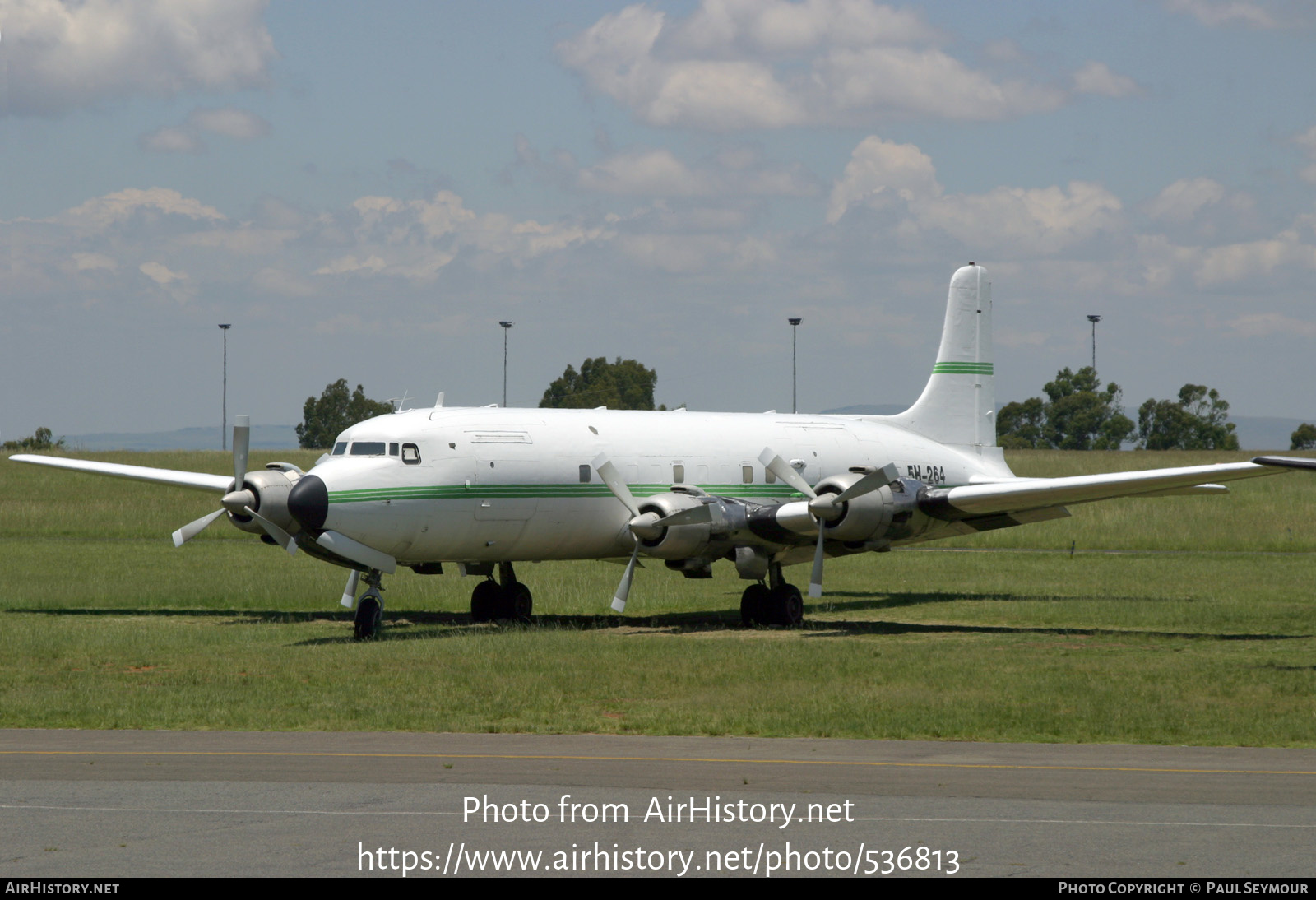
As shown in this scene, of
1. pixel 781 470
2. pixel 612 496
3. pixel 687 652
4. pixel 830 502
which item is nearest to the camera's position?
pixel 687 652

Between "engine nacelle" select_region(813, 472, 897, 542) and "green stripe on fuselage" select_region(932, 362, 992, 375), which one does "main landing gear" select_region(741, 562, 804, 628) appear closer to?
"engine nacelle" select_region(813, 472, 897, 542)

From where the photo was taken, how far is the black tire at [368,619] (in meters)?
24.1

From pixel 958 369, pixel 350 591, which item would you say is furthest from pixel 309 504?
pixel 958 369

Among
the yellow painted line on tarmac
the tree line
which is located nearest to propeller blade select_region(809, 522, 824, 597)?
the yellow painted line on tarmac

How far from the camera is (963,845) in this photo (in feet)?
34.0

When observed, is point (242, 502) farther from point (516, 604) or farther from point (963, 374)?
point (963, 374)

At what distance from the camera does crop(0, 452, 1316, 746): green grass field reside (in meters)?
17.1

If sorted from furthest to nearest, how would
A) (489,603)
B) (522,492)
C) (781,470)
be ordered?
(781,470)
(489,603)
(522,492)

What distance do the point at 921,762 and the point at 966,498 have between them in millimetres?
13718

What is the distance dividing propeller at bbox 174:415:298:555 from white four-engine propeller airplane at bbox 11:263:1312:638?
0.13ft

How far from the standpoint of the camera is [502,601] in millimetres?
28250

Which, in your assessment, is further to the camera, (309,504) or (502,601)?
(502,601)

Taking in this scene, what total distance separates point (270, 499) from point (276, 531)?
512 millimetres
